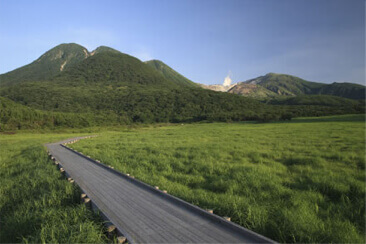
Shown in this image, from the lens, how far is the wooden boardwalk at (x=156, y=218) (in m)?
4.95

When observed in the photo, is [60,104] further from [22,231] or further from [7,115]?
[22,231]

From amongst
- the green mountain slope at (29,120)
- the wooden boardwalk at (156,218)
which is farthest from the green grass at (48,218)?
the green mountain slope at (29,120)

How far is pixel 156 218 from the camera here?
6008mm

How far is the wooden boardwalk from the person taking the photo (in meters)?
4.95

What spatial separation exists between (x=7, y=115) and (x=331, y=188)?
93.2m

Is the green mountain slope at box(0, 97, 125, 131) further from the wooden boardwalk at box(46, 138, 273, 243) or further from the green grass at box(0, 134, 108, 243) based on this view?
the wooden boardwalk at box(46, 138, 273, 243)

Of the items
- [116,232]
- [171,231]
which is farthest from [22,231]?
[171,231]

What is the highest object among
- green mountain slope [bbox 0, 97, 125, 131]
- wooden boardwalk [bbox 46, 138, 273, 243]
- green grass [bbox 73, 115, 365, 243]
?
green mountain slope [bbox 0, 97, 125, 131]

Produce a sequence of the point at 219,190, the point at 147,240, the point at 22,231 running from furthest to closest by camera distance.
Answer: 1. the point at 219,190
2. the point at 22,231
3. the point at 147,240

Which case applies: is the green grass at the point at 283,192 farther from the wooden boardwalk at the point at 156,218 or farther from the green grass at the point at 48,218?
the green grass at the point at 48,218

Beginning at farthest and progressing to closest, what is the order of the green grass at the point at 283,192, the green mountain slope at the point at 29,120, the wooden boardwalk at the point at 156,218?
the green mountain slope at the point at 29,120
the green grass at the point at 283,192
the wooden boardwalk at the point at 156,218

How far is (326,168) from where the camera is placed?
10.9m

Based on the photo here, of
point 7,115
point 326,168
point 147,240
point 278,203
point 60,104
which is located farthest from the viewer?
point 60,104

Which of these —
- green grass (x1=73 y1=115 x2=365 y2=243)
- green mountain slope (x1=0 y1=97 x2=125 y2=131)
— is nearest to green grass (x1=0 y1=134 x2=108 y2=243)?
green grass (x1=73 y1=115 x2=365 y2=243)
